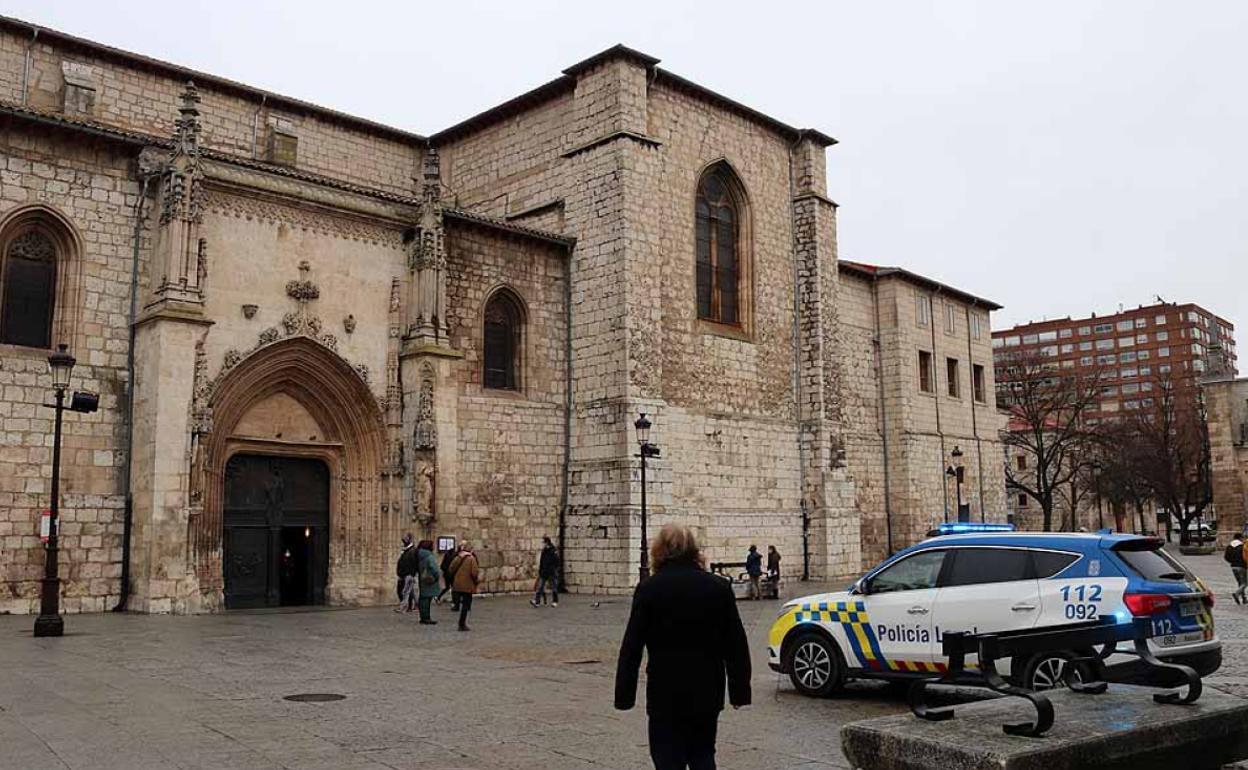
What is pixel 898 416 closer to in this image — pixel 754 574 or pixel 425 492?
pixel 754 574

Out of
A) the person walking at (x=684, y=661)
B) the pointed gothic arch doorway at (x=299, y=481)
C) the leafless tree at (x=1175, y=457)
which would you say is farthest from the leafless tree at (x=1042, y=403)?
the person walking at (x=684, y=661)

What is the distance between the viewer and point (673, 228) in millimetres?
28391

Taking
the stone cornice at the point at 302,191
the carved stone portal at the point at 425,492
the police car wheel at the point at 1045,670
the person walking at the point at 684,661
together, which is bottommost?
the police car wheel at the point at 1045,670

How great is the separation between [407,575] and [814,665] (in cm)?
1184

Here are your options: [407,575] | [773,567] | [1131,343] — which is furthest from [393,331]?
[1131,343]

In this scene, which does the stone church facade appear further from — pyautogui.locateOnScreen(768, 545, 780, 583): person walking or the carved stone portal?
pyautogui.locateOnScreen(768, 545, 780, 583): person walking

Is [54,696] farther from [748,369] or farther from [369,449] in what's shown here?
[748,369]

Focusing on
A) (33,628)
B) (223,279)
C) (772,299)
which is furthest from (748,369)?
(33,628)

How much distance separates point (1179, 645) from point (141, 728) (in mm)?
8208

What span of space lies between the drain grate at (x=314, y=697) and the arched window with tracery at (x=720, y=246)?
68.7ft

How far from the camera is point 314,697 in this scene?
32.1 ft

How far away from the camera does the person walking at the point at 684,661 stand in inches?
200

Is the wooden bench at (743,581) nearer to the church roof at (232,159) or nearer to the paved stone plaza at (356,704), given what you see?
the paved stone plaza at (356,704)

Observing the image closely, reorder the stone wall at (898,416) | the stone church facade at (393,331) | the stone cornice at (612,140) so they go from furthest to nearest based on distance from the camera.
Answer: the stone wall at (898,416) < the stone cornice at (612,140) < the stone church facade at (393,331)
